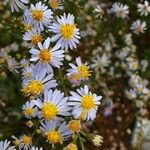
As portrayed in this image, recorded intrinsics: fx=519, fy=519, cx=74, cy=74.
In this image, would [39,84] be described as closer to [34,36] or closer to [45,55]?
[45,55]

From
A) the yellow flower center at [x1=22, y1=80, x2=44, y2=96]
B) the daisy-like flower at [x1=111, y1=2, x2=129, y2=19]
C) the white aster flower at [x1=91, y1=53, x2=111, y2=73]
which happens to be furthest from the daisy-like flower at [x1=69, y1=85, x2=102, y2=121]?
the white aster flower at [x1=91, y1=53, x2=111, y2=73]

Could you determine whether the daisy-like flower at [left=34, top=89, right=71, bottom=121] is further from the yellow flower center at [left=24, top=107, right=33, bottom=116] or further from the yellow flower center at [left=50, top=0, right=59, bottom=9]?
the yellow flower center at [left=50, top=0, right=59, bottom=9]

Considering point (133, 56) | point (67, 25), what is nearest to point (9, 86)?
point (67, 25)

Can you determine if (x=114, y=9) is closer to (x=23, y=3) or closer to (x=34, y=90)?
(x=23, y=3)

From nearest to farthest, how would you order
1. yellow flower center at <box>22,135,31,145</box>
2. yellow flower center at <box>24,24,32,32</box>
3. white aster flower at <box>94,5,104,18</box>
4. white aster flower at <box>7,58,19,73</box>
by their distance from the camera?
yellow flower center at <box>22,135,31,145</box>
yellow flower center at <box>24,24,32,32</box>
white aster flower at <box>7,58,19,73</box>
white aster flower at <box>94,5,104,18</box>

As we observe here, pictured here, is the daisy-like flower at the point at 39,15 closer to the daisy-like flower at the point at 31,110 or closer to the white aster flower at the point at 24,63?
the white aster flower at the point at 24,63

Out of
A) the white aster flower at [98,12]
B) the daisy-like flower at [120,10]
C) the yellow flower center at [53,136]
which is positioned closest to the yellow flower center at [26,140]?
the yellow flower center at [53,136]
